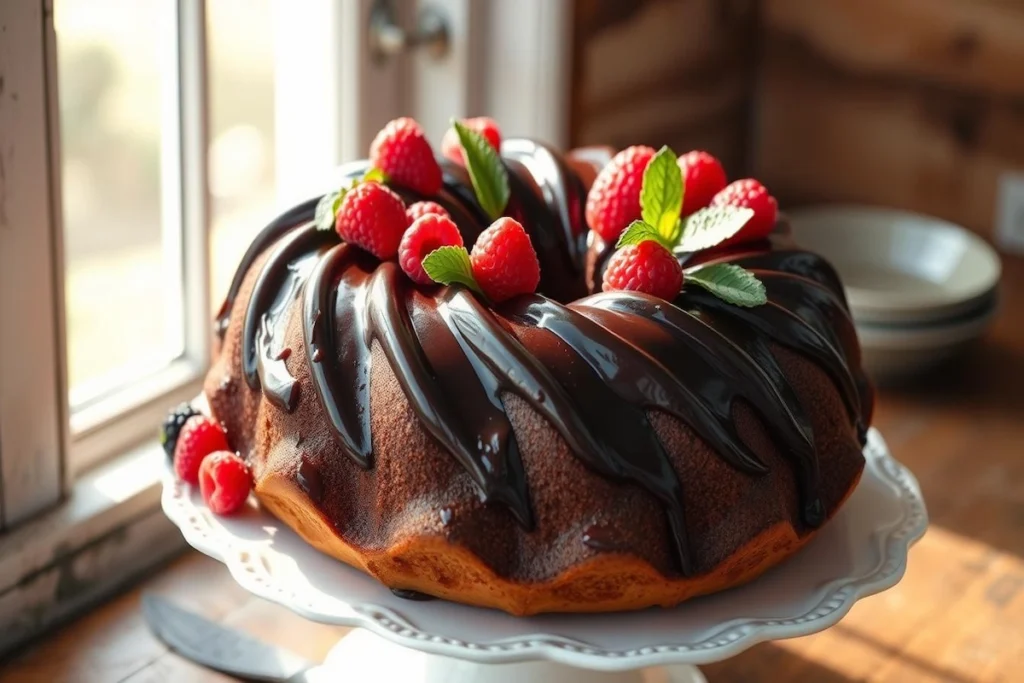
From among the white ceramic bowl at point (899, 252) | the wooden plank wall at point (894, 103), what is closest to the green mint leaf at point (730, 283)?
the white ceramic bowl at point (899, 252)

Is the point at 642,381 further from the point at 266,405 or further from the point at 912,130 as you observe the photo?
the point at 912,130

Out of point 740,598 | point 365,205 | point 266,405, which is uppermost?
point 365,205

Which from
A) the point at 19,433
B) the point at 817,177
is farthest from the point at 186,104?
the point at 817,177

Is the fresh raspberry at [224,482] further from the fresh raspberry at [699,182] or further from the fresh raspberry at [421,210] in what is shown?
the fresh raspberry at [699,182]

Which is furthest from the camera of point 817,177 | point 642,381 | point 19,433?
point 817,177

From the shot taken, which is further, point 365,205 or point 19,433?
point 19,433

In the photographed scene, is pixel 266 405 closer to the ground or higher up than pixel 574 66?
closer to the ground

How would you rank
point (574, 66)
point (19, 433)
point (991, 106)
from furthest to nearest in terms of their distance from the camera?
1. point (991, 106)
2. point (574, 66)
3. point (19, 433)

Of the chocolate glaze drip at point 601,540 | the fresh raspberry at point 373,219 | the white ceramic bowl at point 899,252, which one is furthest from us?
the white ceramic bowl at point 899,252
